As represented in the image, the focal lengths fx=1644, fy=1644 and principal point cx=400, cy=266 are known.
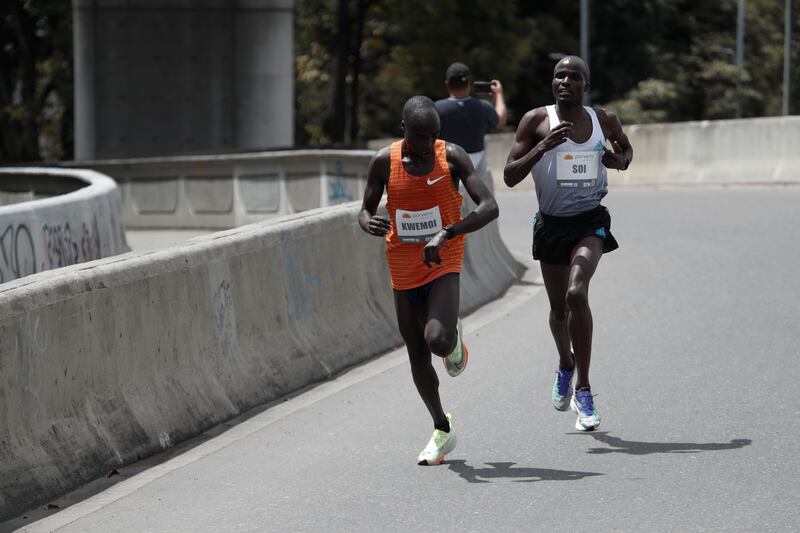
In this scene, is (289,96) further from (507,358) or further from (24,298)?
(24,298)

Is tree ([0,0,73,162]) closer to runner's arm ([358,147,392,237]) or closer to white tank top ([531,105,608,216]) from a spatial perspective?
white tank top ([531,105,608,216])

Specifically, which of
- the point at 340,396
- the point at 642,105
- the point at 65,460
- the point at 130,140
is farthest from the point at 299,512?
the point at 642,105

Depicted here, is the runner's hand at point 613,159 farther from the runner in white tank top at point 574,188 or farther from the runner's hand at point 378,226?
the runner's hand at point 378,226

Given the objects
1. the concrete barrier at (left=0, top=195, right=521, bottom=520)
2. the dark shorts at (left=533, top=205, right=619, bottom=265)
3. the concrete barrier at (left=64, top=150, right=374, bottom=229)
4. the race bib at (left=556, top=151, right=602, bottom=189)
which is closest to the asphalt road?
the concrete barrier at (left=0, top=195, right=521, bottom=520)

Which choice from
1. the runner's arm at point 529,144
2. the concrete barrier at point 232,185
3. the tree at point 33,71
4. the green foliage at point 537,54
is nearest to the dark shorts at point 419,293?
the runner's arm at point 529,144

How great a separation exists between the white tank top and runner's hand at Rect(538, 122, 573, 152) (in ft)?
0.72

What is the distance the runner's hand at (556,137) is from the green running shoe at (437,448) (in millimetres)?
1414

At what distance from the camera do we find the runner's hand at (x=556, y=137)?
7.72 meters

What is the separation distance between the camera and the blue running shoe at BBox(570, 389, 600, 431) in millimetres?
8094

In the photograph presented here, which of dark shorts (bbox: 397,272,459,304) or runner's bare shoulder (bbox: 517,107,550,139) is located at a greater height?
runner's bare shoulder (bbox: 517,107,550,139)

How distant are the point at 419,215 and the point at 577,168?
103 cm

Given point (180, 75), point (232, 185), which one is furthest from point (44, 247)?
point (180, 75)

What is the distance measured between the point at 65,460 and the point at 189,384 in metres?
1.43

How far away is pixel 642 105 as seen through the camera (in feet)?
192
